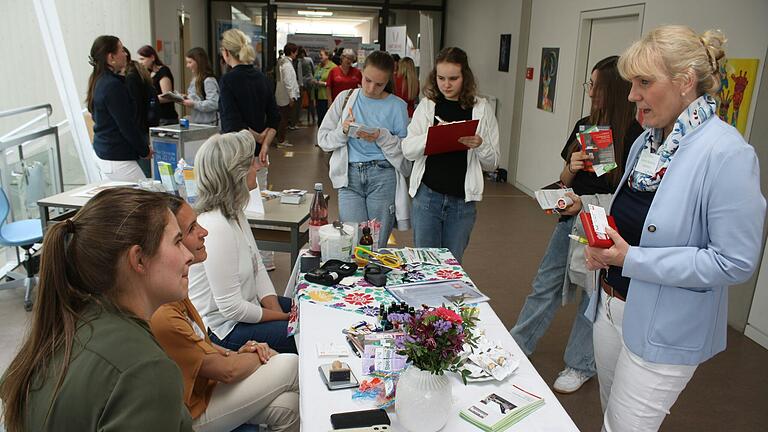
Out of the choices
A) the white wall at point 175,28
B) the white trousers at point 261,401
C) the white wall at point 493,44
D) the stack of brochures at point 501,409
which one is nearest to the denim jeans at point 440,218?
the white trousers at point 261,401

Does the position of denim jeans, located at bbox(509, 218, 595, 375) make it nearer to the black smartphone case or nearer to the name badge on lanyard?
the name badge on lanyard

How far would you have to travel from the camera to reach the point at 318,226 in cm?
265

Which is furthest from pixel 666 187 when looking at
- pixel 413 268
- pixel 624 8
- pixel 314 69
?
pixel 314 69

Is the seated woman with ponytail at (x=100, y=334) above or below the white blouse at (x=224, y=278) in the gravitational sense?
above

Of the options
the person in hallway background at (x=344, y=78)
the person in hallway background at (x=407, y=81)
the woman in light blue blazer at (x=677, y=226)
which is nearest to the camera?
the woman in light blue blazer at (x=677, y=226)

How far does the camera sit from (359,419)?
148cm

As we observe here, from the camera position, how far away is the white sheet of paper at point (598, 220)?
1681 mm

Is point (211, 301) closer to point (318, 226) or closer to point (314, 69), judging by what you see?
point (318, 226)

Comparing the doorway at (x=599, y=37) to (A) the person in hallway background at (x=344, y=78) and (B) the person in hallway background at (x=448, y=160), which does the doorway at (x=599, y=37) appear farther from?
(A) the person in hallway background at (x=344, y=78)

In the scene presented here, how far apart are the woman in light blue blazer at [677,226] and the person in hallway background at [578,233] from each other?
84 centimetres

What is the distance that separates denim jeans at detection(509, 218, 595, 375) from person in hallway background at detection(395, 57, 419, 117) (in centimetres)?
438

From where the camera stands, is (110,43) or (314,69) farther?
(314,69)

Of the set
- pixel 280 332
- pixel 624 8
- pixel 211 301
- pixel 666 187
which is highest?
pixel 624 8

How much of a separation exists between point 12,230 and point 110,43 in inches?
57.4
